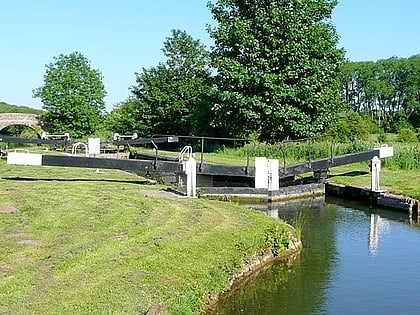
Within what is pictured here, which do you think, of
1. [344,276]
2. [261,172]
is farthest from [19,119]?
[344,276]

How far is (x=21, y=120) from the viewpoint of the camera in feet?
169

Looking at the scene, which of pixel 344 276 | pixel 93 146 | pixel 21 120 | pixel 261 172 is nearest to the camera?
pixel 344 276

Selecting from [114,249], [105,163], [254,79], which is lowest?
[114,249]

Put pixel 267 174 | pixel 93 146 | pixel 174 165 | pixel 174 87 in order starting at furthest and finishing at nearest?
pixel 174 87 < pixel 93 146 < pixel 267 174 < pixel 174 165

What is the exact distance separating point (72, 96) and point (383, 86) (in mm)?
38801

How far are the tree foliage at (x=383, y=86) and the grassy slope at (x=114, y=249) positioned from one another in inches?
2346

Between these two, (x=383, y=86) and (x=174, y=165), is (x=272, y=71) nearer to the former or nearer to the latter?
(x=174, y=165)

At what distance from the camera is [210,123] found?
37000 mm

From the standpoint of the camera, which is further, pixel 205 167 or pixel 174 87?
pixel 174 87

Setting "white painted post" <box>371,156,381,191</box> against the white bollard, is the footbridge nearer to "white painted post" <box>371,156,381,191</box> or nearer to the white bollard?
the white bollard

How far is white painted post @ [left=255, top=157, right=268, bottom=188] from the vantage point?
17984 millimetres

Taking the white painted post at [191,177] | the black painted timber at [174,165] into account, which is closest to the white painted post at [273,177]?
the black painted timber at [174,165]

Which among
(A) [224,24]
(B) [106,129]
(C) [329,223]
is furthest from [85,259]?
(B) [106,129]

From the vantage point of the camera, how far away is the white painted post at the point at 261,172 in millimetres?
17984
